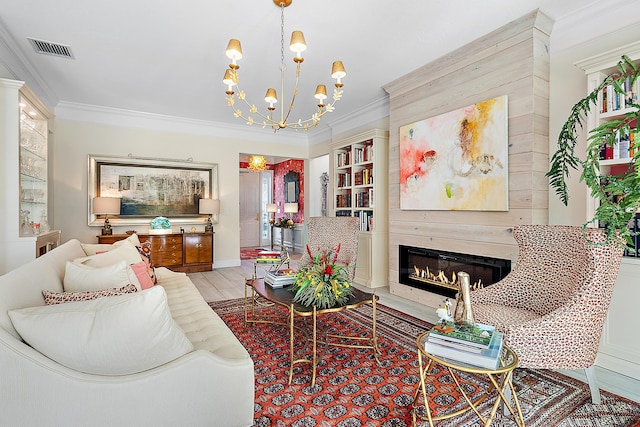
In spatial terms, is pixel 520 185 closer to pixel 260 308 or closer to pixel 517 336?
pixel 517 336

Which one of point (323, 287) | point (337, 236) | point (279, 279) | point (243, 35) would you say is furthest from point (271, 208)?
point (323, 287)

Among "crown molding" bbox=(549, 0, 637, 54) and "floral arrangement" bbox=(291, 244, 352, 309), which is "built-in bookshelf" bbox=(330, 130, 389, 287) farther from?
"floral arrangement" bbox=(291, 244, 352, 309)

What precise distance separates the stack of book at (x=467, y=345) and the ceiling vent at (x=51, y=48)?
4.13m

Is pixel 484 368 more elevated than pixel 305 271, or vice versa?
pixel 305 271

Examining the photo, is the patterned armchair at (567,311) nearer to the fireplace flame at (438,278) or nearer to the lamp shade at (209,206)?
the fireplace flame at (438,278)

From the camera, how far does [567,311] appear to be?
1878mm

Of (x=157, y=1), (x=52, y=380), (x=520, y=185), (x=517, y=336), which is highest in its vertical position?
(x=157, y=1)

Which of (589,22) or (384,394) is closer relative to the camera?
(384,394)

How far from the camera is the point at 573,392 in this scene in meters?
2.06

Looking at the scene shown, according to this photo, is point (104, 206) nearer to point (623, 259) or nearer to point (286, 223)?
point (286, 223)

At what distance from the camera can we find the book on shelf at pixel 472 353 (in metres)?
1.40

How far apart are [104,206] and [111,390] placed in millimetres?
4687

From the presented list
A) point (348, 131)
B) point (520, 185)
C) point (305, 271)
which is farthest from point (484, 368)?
point (348, 131)

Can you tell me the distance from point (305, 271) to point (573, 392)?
1.86 meters
